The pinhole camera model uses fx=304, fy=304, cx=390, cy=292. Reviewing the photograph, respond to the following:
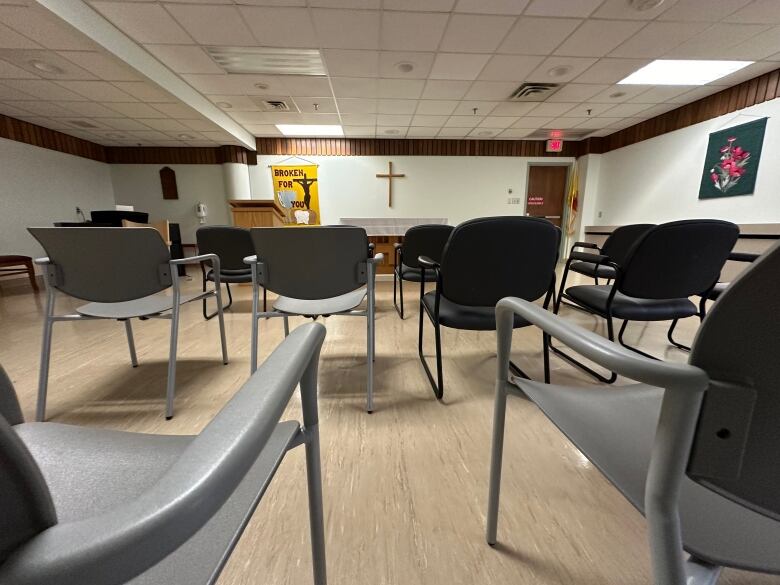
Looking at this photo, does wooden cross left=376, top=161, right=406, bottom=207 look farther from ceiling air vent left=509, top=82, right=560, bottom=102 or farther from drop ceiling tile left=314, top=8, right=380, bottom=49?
drop ceiling tile left=314, top=8, right=380, bottom=49

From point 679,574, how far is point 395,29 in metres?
3.74

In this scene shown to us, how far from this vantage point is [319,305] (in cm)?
152

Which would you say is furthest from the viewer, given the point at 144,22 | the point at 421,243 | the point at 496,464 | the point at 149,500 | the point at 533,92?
the point at 533,92

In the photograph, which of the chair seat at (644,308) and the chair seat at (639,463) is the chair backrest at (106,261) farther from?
the chair seat at (644,308)

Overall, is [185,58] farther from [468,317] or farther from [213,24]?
[468,317]

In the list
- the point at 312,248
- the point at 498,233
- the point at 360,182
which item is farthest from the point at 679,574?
the point at 360,182

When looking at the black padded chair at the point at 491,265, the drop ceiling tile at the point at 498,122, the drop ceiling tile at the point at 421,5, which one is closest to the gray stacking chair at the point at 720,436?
the black padded chair at the point at 491,265

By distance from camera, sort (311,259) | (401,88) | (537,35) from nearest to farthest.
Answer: (311,259)
(537,35)
(401,88)

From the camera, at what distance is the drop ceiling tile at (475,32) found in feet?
8.84

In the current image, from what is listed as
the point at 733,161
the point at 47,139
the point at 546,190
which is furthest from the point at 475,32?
the point at 47,139

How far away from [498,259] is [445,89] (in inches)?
152

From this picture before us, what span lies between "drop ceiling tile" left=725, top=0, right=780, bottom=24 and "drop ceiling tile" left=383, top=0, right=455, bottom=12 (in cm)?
251

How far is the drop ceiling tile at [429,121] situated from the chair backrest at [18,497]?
5.84 metres

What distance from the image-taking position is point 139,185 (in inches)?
268
